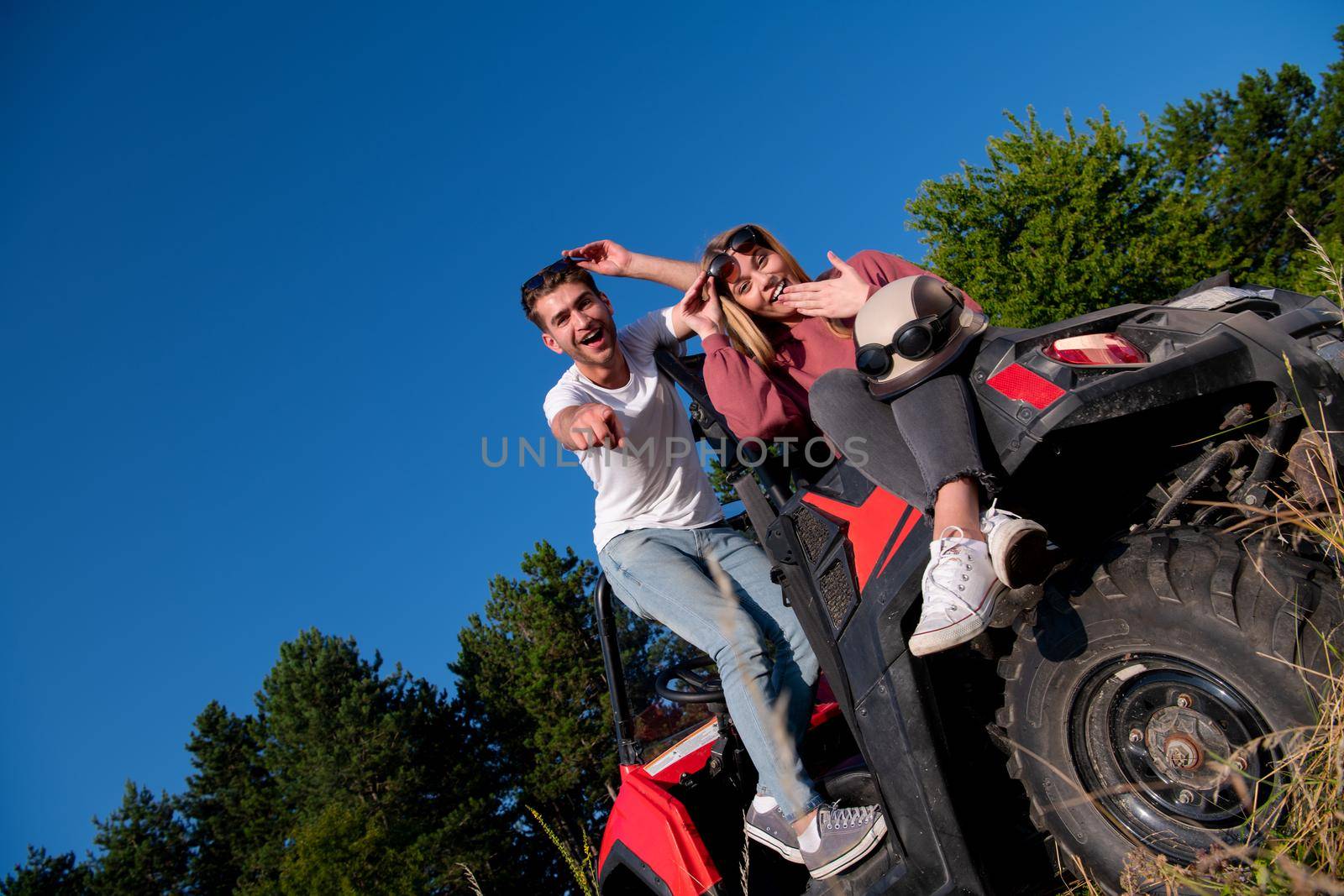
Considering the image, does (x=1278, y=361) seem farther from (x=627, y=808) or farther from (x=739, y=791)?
(x=627, y=808)

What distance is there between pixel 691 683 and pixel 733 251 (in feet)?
5.95

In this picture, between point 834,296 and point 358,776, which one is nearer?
point 834,296

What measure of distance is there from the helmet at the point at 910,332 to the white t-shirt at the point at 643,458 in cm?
150

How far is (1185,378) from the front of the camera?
6.42ft

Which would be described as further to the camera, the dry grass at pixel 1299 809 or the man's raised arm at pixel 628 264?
the man's raised arm at pixel 628 264

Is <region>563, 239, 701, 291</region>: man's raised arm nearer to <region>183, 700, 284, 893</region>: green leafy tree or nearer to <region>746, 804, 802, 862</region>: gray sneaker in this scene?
<region>746, 804, 802, 862</region>: gray sneaker

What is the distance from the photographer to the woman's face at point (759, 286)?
328cm

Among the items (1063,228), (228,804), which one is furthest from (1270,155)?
(228,804)

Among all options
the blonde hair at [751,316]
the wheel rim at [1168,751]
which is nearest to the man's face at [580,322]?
the blonde hair at [751,316]

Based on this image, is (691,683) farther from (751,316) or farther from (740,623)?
(751,316)

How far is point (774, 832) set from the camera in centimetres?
280

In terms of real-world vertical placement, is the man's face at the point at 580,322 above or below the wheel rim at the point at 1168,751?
above

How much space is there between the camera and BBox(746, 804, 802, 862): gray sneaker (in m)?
2.74

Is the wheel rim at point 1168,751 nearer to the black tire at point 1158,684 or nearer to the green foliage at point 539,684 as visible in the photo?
the black tire at point 1158,684
